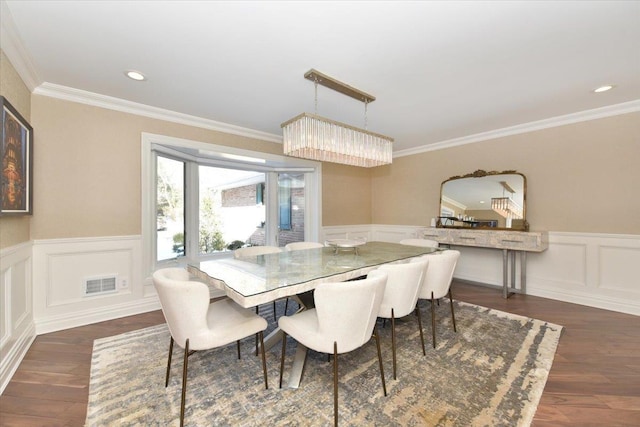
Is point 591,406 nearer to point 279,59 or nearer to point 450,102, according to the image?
point 450,102

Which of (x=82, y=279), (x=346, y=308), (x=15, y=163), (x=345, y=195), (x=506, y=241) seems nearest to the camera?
(x=346, y=308)

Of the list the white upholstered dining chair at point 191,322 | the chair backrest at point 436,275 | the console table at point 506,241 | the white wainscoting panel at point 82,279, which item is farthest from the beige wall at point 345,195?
the white upholstered dining chair at point 191,322

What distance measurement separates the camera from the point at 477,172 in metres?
4.26

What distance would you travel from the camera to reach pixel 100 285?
2.93 meters

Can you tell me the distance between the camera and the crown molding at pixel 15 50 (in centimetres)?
169

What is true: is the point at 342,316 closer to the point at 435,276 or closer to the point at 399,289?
the point at 399,289

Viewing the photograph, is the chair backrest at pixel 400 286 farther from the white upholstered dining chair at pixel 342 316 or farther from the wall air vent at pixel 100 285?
the wall air vent at pixel 100 285

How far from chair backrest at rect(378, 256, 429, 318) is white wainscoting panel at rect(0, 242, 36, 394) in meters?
2.67

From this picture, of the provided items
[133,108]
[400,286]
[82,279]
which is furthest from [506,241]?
[82,279]

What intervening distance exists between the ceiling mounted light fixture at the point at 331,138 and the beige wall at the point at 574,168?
2.30m

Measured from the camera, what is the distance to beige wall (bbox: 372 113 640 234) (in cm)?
315

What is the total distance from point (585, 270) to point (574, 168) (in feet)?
4.34

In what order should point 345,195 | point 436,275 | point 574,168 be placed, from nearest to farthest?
point 436,275
point 574,168
point 345,195

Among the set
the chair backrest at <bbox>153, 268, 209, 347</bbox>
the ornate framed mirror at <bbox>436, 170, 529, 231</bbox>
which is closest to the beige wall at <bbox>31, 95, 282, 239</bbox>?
the chair backrest at <bbox>153, 268, 209, 347</bbox>
